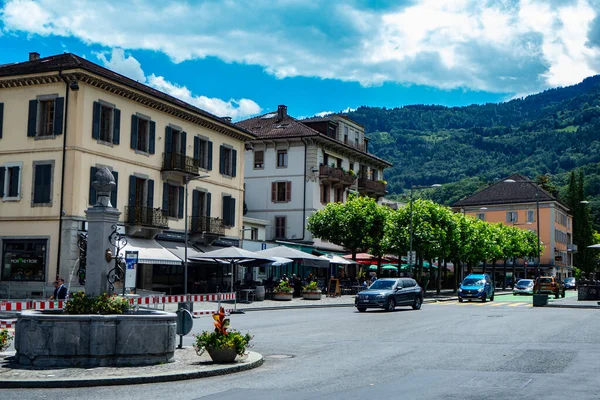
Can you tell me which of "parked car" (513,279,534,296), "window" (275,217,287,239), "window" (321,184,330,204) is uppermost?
"window" (321,184,330,204)

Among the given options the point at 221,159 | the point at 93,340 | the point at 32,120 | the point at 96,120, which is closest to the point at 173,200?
the point at 221,159

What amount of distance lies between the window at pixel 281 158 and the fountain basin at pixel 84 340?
47502 mm

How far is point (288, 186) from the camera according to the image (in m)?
60.2

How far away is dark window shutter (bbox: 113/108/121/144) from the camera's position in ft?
120

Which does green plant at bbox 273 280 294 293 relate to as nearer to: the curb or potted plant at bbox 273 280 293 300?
potted plant at bbox 273 280 293 300

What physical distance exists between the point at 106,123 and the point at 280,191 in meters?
25.7

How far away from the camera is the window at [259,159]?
61250 millimetres

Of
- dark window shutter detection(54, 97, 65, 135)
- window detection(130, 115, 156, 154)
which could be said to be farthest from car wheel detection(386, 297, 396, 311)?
dark window shutter detection(54, 97, 65, 135)

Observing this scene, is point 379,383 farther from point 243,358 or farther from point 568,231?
point 568,231

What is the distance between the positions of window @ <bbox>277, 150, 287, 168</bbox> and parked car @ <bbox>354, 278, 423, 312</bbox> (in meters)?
26.7

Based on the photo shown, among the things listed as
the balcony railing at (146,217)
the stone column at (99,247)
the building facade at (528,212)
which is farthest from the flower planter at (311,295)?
the building facade at (528,212)

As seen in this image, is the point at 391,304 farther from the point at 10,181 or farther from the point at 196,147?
the point at 10,181

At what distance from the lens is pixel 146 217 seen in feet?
125

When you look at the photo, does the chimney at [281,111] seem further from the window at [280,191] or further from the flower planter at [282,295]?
the flower planter at [282,295]
